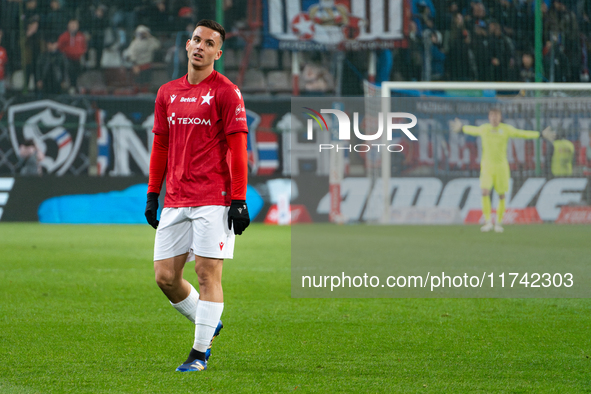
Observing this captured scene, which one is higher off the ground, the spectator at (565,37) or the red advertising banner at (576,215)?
the spectator at (565,37)

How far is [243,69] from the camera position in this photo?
69.7 feet

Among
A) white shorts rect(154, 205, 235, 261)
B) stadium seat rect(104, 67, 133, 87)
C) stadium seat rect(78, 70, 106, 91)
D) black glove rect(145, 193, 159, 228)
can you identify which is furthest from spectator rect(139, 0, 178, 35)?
white shorts rect(154, 205, 235, 261)

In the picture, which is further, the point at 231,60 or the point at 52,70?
the point at 231,60

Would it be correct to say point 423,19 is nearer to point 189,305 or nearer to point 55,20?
point 55,20

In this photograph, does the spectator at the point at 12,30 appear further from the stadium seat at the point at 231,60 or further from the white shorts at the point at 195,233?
the white shorts at the point at 195,233

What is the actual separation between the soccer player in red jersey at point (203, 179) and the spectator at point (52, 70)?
17.1 m

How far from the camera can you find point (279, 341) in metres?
4.64

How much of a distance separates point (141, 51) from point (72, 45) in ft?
5.93

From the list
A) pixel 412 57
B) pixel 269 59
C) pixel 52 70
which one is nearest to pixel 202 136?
pixel 412 57

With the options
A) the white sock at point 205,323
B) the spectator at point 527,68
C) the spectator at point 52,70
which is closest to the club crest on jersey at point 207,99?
the white sock at point 205,323

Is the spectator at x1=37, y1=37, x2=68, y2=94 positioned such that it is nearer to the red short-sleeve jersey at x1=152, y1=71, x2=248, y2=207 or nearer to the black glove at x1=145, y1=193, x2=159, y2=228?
the black glove at x1=145, y1=193, x2=159, y2=228

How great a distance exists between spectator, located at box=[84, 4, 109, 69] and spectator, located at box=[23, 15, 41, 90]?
1295mm

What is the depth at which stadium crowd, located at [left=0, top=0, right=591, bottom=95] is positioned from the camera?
19.1 meters

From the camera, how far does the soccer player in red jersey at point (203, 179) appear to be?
3.84m
